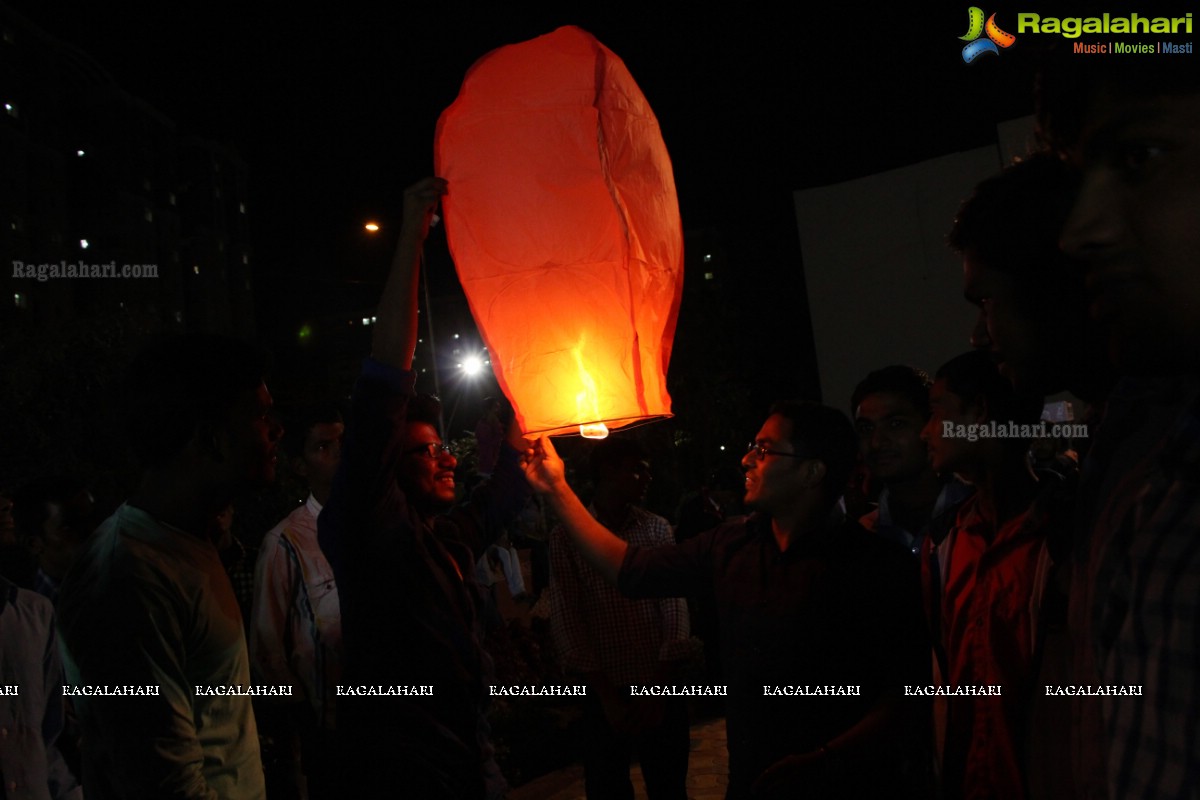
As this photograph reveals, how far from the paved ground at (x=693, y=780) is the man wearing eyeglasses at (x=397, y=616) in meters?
3.77

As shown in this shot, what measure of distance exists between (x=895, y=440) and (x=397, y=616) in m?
2.66

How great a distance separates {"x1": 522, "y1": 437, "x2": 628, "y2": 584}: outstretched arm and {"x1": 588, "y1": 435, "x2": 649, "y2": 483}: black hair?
6.31 ft

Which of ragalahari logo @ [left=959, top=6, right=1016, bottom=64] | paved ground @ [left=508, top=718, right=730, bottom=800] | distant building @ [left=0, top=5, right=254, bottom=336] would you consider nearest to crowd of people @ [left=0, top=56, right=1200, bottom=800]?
paved ground @ [left=508, top=718, right=730, bottom=800]

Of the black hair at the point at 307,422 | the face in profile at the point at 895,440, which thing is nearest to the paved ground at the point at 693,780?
the face in profile at the point at 895,440

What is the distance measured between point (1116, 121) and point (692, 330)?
22.6 m

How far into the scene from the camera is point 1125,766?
1006 millimetres

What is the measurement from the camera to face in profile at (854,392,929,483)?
4.13m

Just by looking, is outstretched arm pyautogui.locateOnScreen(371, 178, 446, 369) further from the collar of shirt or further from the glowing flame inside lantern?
the collar of shirt

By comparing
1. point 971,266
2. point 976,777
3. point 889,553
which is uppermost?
point 971,266

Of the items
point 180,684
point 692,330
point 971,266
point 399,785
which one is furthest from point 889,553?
point 692,330

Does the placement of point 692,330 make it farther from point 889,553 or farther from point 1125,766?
point 1125,766

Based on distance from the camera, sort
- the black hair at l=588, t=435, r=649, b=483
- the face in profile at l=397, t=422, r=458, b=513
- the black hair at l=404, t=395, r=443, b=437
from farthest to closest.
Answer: the black hair at l=588, t=435, r=649, b=483 < the black hair at l=404, t=395, r=443, b=437 < the face in profile at l=397, t=422, r=458, b=513

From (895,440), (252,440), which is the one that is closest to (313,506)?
(252,440)

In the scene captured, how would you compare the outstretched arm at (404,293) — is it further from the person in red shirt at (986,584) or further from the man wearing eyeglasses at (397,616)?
the person in red shirt at (986,584)
